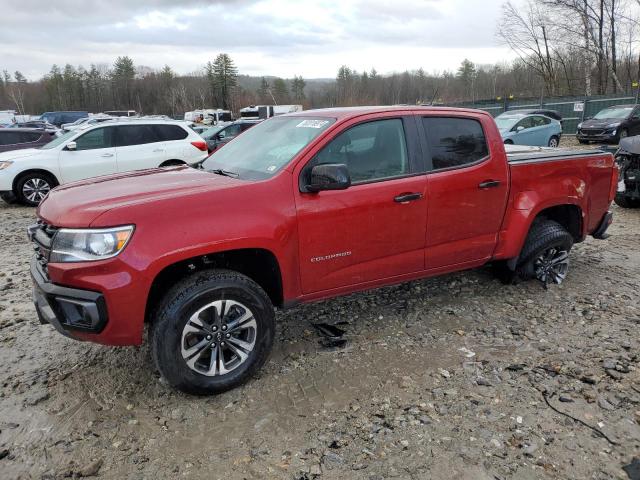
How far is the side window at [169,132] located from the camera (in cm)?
1052

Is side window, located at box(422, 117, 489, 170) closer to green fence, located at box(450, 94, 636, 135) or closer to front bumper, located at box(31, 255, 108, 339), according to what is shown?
front bumper, located at box(31, 255, 108, 339)

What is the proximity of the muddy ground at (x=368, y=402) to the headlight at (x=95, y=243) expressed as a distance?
3.29 ft

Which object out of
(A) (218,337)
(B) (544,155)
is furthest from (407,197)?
(B) (544,155)

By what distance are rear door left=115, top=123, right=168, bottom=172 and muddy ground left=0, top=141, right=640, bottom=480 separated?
6058 millimetres

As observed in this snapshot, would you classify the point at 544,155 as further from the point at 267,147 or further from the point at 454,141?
the point at 267,147

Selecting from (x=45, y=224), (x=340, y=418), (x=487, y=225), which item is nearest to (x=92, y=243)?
(x=45, y=224)

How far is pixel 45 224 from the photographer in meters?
3.10

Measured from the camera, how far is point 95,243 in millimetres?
2723

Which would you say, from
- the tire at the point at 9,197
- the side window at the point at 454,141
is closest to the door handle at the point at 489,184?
the side window at the point at 454,141

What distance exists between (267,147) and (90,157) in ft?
24.5

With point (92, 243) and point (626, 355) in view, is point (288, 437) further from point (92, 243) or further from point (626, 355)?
point (626, 355)

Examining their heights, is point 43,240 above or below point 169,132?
below

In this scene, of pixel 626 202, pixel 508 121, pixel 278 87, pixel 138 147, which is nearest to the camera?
pixel 626 202

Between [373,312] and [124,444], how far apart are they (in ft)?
7.61
